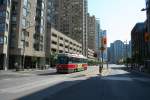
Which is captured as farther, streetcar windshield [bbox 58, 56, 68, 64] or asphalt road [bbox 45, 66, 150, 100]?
streetcar windshield [bbox 58, 56, 68, 64]

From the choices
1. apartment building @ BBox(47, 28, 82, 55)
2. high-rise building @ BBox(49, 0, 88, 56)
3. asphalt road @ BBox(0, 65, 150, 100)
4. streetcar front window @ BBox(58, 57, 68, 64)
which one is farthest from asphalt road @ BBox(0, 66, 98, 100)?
high-rise building @ BBox(49, 0, 88, 56)

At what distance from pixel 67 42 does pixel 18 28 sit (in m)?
59.7

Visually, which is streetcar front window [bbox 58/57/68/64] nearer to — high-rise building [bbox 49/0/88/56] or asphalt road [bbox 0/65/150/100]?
asphalt road [bbox 0/65/150/100]

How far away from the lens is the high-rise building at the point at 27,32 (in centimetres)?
6562

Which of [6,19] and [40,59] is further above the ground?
[6,19]

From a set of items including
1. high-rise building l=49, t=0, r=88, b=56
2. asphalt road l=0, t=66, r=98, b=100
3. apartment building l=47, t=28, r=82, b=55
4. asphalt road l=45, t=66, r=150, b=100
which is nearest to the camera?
asphalt road l=0, t=66, r=98, b=100

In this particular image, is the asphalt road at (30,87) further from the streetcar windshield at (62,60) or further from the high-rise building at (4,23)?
the high-rise building at (4,23)

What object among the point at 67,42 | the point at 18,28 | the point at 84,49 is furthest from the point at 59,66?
the point at 84,49

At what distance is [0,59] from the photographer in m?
60.5

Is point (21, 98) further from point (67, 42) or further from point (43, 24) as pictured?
point (67, 42)

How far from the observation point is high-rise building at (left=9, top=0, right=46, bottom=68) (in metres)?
65.6

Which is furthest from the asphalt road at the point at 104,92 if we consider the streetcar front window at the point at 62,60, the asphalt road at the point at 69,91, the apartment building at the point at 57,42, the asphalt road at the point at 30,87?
the apartment building at the point at 57,42

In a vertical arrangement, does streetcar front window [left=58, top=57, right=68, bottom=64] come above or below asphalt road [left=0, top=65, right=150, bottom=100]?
above

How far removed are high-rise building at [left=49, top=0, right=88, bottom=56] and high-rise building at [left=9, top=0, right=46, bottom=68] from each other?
7631cm
